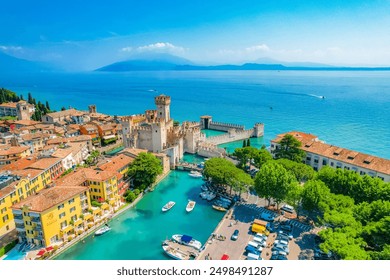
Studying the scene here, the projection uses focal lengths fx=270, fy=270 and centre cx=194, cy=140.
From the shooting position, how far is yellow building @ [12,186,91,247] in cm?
1916

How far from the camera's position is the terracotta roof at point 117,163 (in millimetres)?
27672

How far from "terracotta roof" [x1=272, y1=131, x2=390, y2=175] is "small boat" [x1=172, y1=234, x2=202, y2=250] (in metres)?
19.2

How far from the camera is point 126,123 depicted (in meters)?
39.0

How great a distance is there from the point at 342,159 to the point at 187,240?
19875 mm

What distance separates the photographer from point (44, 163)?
29.0 metres

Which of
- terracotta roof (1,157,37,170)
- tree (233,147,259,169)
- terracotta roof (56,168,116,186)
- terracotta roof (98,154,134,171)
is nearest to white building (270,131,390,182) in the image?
tree (233,147,259,169)

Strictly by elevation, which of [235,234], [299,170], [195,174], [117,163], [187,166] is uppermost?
[117,163]

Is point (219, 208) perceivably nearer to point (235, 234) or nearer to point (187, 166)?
point (235, 234)

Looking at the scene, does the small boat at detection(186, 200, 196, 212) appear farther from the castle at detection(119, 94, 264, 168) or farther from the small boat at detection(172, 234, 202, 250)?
the castle at detection(119, 94, 264, 168)

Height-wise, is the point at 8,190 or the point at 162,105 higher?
the point at 162,105

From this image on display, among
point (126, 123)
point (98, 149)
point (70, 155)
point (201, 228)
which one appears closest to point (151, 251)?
point (201, 228)

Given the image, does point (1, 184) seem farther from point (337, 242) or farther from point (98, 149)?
point (337, 242)

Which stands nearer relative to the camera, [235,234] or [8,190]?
[235,234]

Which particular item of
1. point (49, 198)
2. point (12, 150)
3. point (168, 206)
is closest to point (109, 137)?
point (12, 150)
